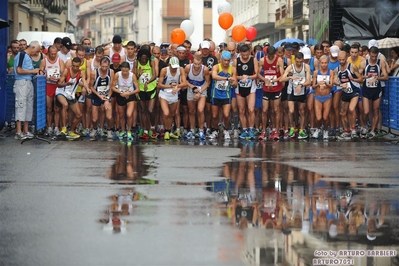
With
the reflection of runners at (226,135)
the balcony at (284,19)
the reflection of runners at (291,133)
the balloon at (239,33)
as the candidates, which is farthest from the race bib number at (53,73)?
the balcony at (284,19)

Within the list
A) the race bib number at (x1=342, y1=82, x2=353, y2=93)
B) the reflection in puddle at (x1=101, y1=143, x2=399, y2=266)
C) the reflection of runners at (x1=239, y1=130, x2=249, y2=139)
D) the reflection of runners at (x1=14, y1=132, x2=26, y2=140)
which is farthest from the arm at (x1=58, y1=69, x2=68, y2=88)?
the reflection in puddle at (x1=101, y1=143, x2=399, y2=266)

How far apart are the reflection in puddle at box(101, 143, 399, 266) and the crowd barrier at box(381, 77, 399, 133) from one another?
583cm

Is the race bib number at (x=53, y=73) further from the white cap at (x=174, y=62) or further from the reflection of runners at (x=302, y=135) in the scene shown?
the reflection of runners at (x=302, y=135)

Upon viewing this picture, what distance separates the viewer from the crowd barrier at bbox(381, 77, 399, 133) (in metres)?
19.0

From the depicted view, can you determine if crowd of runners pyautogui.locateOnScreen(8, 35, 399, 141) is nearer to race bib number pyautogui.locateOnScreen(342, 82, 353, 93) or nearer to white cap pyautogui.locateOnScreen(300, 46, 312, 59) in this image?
race bib number pyautogui.locateOnScreen(342, 82, 353, 93)

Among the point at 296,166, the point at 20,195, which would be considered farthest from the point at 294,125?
the point at 20,195

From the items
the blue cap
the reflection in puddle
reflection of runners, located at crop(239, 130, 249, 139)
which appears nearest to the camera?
the reflection in puddle

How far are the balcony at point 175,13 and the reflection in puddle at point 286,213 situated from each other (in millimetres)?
92868

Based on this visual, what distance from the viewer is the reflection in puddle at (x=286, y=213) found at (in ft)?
25.6

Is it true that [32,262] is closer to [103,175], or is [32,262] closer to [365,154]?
[103,175]

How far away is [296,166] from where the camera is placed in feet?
46.3

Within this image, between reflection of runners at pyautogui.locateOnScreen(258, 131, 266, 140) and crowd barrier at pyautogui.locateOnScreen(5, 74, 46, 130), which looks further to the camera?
reflection of runners at pyautogui.locateOnScreen(258, 131, 266, 140)

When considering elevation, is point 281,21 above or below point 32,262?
above

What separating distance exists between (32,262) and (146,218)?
6.84 feet
